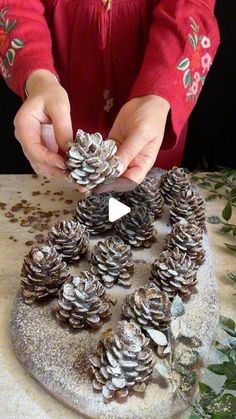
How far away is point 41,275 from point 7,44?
339 millimetres

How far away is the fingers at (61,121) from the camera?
0.58 m

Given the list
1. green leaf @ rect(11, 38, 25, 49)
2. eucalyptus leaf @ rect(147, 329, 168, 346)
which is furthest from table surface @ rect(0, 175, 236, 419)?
green leaf @ rect(11, 38, 25, 49)

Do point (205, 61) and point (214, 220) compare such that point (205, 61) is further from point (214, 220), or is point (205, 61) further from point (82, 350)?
point (82, 350)

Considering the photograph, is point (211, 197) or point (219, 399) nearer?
point (219, 399)

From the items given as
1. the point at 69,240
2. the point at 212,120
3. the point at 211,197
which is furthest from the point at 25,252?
the point at 212,120

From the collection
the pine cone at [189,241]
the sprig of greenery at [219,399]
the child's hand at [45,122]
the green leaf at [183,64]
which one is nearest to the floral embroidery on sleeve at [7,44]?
the child's hand at [45,122]

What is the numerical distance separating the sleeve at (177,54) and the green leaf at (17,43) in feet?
0.54

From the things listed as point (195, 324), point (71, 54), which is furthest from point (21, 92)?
point (195, 324)

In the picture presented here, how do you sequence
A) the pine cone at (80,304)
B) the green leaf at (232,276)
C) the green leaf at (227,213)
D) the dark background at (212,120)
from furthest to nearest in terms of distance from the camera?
the dark background at (212,120) → the green leaf at (227,213) → the green leaf at (232,276) → the pine cone at (80,304)

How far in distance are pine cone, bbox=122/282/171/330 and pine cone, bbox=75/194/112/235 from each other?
0.52ft

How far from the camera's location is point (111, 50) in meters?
0.80

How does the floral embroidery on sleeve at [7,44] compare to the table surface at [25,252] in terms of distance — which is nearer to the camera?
the table surface at [25,252]

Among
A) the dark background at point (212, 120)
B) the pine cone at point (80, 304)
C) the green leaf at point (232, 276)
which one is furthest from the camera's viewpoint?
the dark background at point (212, 120)

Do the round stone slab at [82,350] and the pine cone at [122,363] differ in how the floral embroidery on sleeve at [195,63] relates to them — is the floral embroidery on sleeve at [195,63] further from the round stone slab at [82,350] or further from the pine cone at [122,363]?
the pine cone at [122,363]
